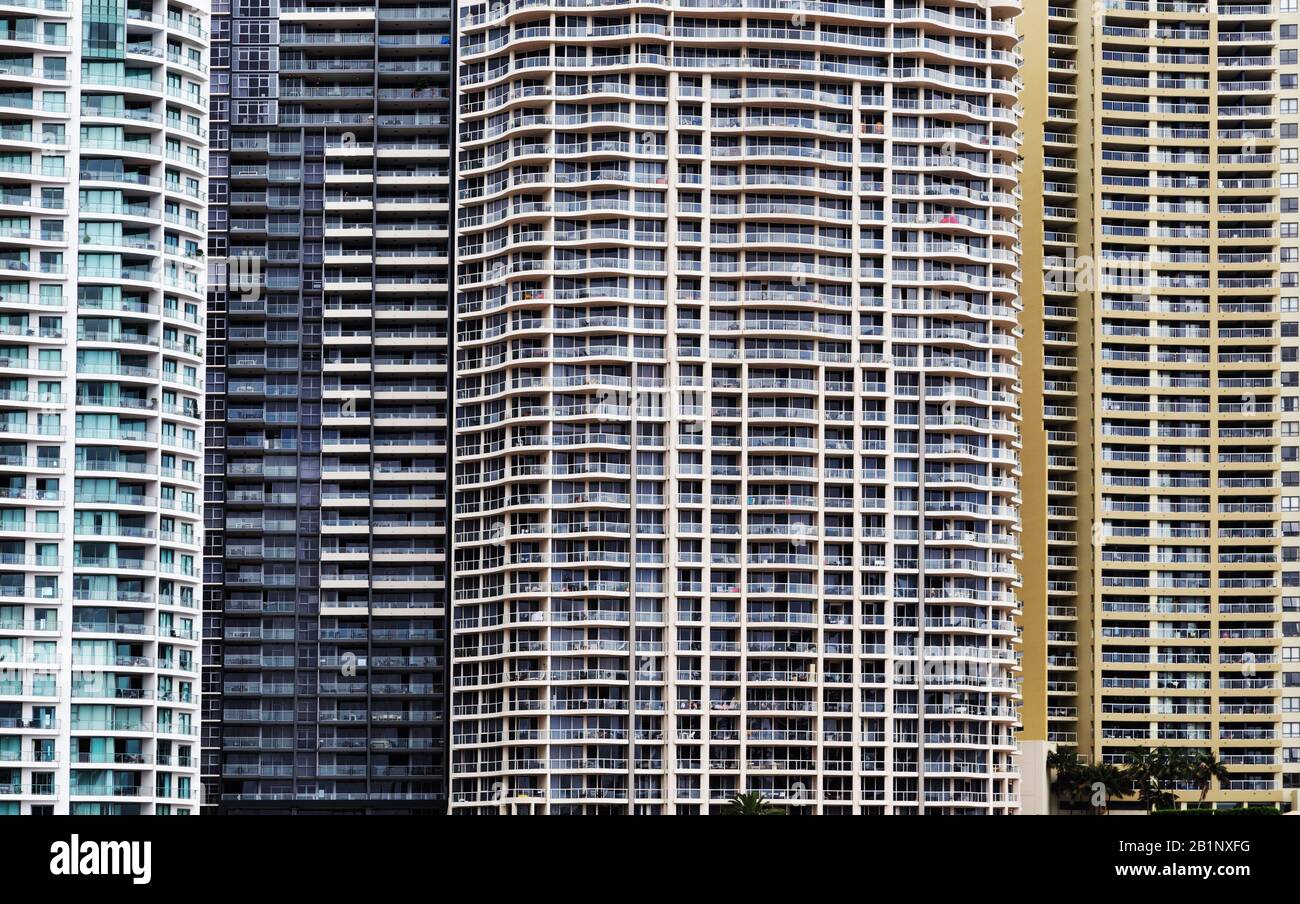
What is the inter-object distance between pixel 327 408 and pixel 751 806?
42698mm

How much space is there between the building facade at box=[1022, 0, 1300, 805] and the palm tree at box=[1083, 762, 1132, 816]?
5321 mm

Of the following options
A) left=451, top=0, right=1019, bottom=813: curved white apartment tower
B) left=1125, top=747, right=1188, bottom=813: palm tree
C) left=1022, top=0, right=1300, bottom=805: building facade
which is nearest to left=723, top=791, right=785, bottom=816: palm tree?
left=451, top=0, right=1019, bottom=813: curved white apartment tower

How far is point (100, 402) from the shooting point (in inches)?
5295

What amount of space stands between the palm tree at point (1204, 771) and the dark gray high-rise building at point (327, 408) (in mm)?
48226

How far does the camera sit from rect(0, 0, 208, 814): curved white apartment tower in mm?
130375

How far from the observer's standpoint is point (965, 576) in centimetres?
14212

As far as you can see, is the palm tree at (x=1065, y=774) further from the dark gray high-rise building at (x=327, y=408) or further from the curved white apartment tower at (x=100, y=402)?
the curved white apartment tower at (x=100, y=402)

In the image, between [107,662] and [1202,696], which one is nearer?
[107,662]

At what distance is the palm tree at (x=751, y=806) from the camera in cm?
12725

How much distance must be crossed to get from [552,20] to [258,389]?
30846 mm

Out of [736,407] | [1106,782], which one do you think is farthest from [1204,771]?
[736,407]
